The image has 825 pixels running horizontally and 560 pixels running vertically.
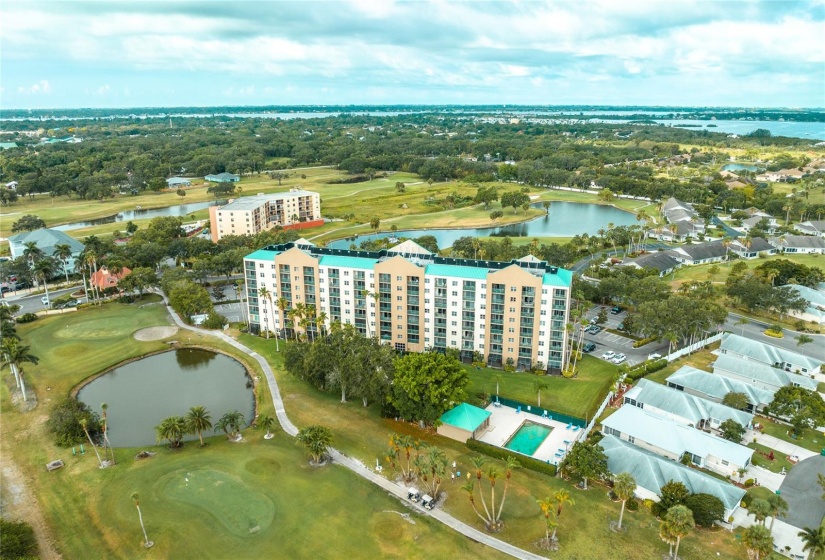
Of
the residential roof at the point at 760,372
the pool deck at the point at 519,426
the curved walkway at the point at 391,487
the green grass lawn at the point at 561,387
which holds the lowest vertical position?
the pool deck at the point at 519,426

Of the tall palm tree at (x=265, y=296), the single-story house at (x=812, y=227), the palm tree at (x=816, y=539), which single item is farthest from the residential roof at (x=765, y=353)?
the single-story house at (x=812, y=227)

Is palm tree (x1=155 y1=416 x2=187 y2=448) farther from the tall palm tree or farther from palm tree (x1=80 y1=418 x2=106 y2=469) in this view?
the tall palm tree

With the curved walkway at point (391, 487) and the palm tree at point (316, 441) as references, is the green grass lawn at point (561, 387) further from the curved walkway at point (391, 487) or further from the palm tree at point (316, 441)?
the palm tree at point (316, 441)

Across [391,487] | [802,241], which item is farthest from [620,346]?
[802,241]

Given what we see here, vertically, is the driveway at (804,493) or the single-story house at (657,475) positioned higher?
the single-story house at (657,475)

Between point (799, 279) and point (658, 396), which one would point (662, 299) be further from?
point (799, 279)

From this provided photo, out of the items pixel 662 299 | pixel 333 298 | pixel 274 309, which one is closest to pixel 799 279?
pixel 662 299
